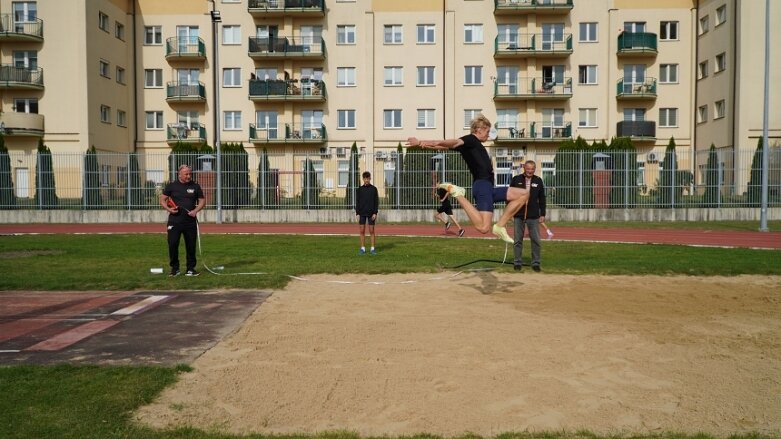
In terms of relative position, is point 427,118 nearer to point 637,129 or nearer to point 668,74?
point 637,129

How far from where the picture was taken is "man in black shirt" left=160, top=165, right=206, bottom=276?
1393 centimetres

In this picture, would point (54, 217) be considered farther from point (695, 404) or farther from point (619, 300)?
point (695, 404)

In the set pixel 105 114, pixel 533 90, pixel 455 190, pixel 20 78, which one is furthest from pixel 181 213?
pixel 533 90

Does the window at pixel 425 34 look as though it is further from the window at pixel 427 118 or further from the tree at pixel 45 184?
the tree at pixel 45 184

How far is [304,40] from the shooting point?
51.8m

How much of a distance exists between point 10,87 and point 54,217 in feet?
69.5

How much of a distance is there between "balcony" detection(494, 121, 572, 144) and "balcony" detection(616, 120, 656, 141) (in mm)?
4096

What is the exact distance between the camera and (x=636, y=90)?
2014 inches

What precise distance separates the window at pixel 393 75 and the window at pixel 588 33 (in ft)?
47.6

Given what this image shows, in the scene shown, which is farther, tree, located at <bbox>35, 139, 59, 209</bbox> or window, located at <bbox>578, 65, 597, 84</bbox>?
window, located at <bbox>578, 65, 597, 84</bbox>

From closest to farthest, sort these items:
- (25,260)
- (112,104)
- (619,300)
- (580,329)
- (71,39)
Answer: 1. (580,329)
2. (619,300)
3. (25,260)
4. (71,39)
5. (112,104)

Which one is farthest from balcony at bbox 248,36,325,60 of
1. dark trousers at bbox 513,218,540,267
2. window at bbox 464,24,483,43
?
dark trousers at bbox 513,218,540,267

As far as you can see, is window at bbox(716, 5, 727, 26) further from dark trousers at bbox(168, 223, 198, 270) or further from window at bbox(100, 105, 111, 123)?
window at bbox(100, 105, 111, 123)

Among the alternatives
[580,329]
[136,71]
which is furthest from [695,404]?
[136,71]
